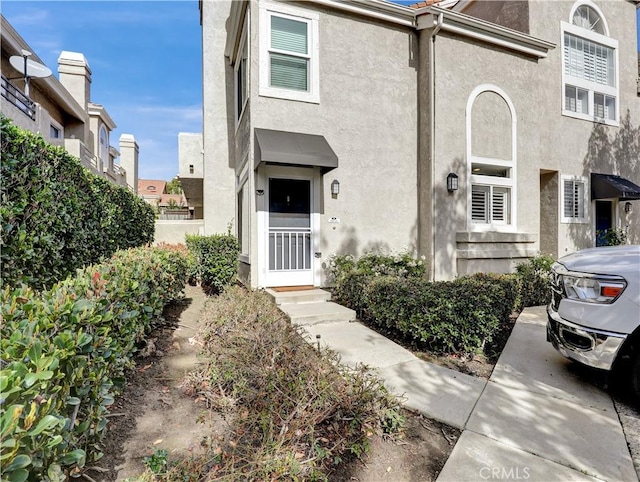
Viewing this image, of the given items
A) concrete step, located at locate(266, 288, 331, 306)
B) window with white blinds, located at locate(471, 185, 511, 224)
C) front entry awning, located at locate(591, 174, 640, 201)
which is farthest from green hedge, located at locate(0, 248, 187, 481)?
front entry awning, located at locate(591, 174, 640, 201)

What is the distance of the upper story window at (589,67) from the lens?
33.7ft

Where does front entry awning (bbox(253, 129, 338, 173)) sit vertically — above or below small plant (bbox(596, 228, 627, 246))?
above

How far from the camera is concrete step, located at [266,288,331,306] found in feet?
21.0

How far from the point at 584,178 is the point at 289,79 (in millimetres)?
9753

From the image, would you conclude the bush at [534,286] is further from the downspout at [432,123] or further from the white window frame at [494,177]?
the downspout at [432,123]

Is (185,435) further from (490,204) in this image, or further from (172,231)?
(172,231)

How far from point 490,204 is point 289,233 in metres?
5.52

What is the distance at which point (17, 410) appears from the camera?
123 cm

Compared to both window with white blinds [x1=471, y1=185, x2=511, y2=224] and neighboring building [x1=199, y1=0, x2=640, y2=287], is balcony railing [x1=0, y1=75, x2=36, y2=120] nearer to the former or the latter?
neighboring building [x1=199, y1=0, x2=640, y2=287]

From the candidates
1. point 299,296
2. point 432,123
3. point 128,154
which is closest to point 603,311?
point 299,296

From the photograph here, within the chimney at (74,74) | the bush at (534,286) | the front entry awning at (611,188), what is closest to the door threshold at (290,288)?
the bush at (534,286)

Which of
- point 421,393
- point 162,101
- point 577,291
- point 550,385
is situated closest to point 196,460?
point 421,393

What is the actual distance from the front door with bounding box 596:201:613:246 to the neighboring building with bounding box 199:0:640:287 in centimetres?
66

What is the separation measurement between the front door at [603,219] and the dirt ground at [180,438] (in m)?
11.6
